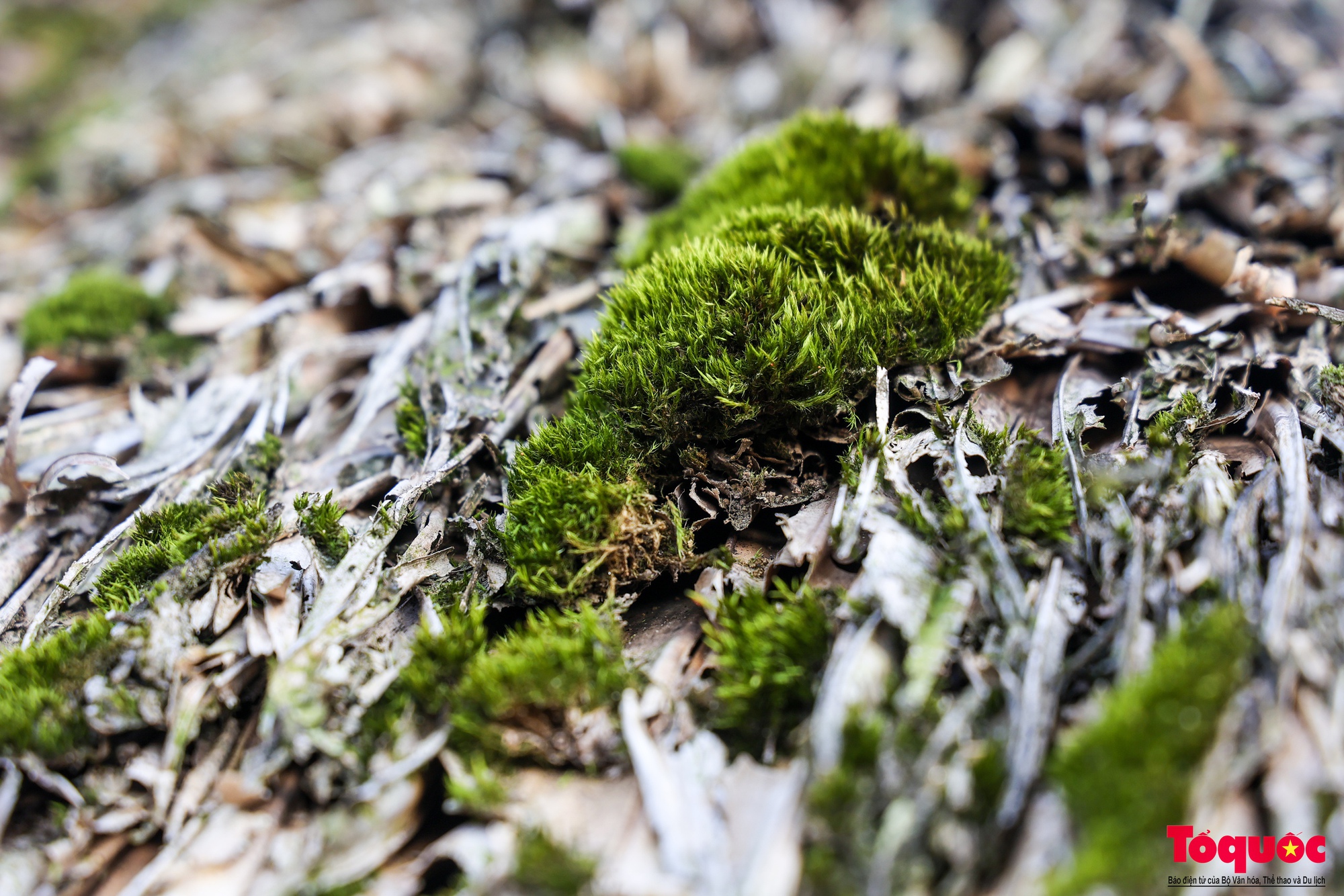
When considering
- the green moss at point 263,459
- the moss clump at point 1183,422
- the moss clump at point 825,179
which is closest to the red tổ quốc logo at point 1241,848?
the moss clump at point 1183,422

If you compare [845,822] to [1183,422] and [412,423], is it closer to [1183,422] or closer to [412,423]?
[1183,422]

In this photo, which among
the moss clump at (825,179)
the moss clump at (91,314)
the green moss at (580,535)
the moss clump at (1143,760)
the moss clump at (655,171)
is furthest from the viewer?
the moss clump at (655,171)

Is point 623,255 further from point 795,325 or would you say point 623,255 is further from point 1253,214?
point 1253,214

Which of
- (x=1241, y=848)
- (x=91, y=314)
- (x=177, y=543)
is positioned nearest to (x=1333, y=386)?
(x=1241, y=848)

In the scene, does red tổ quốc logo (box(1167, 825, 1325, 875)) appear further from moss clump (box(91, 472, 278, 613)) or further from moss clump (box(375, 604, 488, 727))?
moss clump (box(91, 472, 278, 613))

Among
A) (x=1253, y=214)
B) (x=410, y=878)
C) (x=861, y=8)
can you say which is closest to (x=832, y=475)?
(x=410, y=878)

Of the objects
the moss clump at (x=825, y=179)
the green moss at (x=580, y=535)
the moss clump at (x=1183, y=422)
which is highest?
the moss clump at (x=825, y=179)

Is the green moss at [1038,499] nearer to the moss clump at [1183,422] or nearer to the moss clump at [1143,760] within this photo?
the moss clump at [1183,422]
